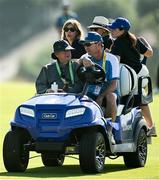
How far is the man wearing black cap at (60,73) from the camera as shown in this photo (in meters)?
13.0

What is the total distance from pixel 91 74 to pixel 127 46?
2.48 m

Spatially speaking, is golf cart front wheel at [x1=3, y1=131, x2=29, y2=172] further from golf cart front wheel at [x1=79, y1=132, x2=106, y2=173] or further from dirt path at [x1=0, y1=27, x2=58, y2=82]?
dirt path at [x1=0, y1=27, x2=58, y2=82]

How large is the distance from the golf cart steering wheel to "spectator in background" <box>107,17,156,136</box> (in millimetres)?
1928

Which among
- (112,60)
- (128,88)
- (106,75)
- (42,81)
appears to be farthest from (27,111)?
(128,88)

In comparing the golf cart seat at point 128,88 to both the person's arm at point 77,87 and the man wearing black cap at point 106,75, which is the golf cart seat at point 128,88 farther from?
the person's arm at point 77,87

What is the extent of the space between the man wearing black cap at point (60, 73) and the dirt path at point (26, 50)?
58404mm

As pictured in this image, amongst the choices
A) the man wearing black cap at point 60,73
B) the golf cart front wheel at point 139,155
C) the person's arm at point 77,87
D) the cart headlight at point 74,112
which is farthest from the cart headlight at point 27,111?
the golf cart front wheel at point 139,155

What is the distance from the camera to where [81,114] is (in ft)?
40.4

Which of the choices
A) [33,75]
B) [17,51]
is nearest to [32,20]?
[17,51]

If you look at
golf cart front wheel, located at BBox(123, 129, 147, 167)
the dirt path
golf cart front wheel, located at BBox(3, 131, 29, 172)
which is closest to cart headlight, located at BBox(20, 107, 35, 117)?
golf cart front wheel, located at BBox(3, 131, 29, 172)

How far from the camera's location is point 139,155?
13547 mm

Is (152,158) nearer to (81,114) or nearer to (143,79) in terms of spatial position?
(143,79)

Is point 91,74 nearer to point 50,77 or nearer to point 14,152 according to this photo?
point 50,77

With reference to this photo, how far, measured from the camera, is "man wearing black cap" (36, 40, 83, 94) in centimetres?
1302
